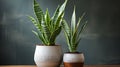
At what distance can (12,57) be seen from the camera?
2432 mm

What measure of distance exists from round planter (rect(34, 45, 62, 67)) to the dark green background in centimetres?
116

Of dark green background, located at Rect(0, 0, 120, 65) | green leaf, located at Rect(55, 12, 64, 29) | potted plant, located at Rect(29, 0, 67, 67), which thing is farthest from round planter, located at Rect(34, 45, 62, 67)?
dark green background, located at Rect(0, 0, 120, 65)

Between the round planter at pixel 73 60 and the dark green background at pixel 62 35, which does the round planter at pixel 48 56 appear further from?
the dark green background at pixel 62 35

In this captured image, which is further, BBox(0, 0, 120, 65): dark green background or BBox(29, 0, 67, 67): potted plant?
BBox(0, 0, 120, 65): dark green background

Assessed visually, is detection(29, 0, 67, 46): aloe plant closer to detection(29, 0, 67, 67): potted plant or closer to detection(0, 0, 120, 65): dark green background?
detection(29, 0, 67, 67): potted plant

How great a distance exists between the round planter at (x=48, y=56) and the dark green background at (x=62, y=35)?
1.16 m

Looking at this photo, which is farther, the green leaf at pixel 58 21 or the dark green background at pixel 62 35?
the dark green background at pixel 62 35

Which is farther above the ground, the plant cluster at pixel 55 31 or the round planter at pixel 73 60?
the plant cluster at pixel 55 31

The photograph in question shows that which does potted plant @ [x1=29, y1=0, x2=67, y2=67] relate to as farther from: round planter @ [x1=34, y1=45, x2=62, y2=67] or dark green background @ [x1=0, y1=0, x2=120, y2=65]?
dark green background @ [x1=0, y1=0, x2=120, y2=65]

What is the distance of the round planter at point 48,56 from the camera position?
1.25 metres

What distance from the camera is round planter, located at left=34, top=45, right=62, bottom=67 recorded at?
1.25 meters

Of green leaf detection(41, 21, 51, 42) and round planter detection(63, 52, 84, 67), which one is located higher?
green leaf detection(41, 21, 51, 42)

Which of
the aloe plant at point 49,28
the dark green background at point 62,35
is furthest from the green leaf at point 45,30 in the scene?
the dark green background at point 62,35

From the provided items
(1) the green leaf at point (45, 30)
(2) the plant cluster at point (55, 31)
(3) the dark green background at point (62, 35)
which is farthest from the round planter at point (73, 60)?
(3) the dark green background at point (62, 35)
